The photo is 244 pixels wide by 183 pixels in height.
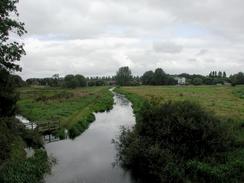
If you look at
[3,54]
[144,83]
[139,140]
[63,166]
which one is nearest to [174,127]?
[139,140]

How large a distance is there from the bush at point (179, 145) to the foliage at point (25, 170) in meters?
5.64

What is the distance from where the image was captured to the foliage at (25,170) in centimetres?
1592

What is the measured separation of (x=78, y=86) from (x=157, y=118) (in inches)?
5483

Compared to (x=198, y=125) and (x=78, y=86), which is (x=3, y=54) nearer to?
(x=198, y=125)

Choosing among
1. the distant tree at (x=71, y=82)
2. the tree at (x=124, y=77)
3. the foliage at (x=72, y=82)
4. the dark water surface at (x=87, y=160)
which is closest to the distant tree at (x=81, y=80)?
the foliage at (x=72, y=82)

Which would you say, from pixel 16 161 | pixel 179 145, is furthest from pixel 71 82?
pixel 179 145

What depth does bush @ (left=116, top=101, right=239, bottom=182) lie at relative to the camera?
16750mm

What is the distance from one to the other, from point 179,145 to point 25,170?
9319 millimetres

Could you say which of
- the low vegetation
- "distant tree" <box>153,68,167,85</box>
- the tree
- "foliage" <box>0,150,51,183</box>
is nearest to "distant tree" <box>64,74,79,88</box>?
"distant tree" <box>153,68,167,85</box>

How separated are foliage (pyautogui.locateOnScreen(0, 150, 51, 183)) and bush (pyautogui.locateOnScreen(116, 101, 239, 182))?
5.64m

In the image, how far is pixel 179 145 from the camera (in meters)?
18.3

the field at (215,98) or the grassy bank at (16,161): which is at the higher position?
the field at (215,98)

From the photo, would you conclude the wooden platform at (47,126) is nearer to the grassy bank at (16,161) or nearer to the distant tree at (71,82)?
the grassy bank at (16,161)

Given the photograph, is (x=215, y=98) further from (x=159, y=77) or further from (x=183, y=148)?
(x=159, y=77)
